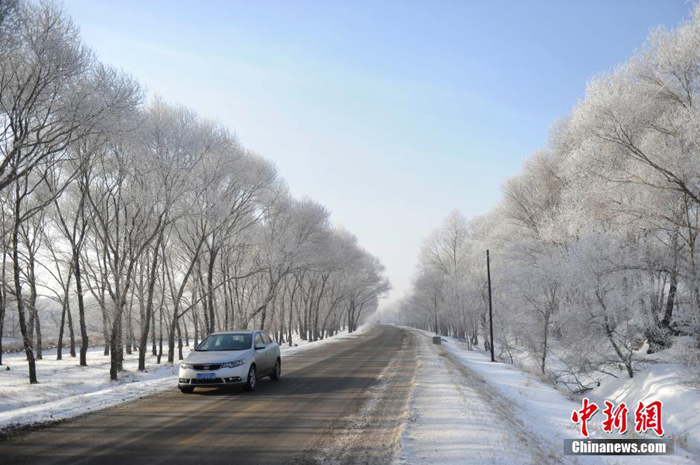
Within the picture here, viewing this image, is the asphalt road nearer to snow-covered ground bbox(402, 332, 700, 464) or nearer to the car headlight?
snow-covered ground bbox(402, 332, 700, 464)

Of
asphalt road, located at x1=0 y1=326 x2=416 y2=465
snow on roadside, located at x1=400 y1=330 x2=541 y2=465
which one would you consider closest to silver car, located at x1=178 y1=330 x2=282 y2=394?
asphalt road, located at x1=0 y1=326 x2=416 y2=465

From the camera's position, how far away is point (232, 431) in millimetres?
8070

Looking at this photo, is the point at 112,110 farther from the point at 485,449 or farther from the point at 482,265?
the point at 482,265

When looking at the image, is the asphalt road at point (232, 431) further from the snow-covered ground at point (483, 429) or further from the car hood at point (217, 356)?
the car hood at point (217, 356)

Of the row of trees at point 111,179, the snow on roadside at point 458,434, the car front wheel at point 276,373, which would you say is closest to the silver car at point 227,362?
the car front wheel at point 276,373

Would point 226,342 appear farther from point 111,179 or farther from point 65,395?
point 111,179

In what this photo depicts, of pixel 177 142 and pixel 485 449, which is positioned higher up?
pixel 177 142

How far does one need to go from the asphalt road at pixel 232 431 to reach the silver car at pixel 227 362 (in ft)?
1.19

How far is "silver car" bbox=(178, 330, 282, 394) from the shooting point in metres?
12.1

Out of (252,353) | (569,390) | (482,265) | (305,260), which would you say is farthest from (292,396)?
(482,265)

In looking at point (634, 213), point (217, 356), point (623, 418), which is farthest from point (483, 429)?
point (634, 213)

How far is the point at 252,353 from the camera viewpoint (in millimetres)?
13039

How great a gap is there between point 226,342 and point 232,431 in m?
5.80

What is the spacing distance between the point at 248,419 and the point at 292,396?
9.19 feet
